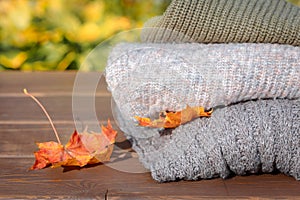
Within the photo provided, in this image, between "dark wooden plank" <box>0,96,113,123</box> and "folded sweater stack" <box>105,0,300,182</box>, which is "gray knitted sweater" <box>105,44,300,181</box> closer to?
"folded sweater stack" <box>105,0,300,182</box>

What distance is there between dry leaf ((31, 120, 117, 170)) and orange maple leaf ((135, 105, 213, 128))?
0.26 feet

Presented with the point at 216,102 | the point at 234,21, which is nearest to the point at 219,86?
the point at 216,102

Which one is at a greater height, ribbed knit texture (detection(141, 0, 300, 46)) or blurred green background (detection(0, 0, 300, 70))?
ribbed knit texture (detection(141, 0, 300, 46))

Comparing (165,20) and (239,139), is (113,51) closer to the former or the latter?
(165,20)

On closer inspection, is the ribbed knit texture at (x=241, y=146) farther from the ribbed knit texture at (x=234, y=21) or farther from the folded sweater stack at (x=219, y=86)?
the ribbed knit texture at (x=234, y=21)

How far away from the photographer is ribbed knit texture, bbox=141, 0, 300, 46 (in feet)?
3.23

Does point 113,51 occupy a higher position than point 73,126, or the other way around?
point 113,51

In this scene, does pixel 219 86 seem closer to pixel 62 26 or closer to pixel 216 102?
pixel 216 102

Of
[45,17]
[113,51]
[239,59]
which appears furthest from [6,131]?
[45,17]

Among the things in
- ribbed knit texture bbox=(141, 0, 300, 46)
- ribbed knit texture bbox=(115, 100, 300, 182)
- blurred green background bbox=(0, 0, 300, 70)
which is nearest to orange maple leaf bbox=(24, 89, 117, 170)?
ribbed knit texture bbox=(115, 100, 300, 182)

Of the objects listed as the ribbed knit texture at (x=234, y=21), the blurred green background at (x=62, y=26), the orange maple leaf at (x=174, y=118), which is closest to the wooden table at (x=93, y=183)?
the orange maple leaf at (x=174, y=118)

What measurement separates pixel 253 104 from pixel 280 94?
5cm

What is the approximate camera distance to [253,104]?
936 millimetres

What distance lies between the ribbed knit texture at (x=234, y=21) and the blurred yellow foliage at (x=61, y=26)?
1.02 m
